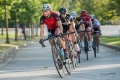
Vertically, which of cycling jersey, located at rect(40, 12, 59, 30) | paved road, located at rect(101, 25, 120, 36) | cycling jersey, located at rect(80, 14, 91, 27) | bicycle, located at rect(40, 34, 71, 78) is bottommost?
paved road, located at rect(101, 25, 120, 36)

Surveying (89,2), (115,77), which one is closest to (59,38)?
(115,77)

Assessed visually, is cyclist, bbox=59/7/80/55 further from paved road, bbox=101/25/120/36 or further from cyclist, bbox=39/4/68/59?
paved road, bbox=101/25/120/36

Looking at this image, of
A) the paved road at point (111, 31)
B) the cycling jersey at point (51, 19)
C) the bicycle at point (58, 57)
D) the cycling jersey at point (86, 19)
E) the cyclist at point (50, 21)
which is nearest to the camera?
the cyclist at point (50, 21)

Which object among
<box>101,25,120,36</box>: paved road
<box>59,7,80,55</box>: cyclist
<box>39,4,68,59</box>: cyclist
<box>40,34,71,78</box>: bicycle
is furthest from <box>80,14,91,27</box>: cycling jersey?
<box>101,25,120,36</box>: paved road

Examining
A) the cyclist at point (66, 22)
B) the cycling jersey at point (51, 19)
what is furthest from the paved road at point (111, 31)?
the cycling jersey at point (51, 19)

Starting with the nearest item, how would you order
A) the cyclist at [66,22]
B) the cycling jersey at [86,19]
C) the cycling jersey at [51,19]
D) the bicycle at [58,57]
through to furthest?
1. the cycling jersey at [51,19]
2. the bicycle at [58,57]
3. the cyclist at [66,22]
4. the cycling jersey at [86,19]

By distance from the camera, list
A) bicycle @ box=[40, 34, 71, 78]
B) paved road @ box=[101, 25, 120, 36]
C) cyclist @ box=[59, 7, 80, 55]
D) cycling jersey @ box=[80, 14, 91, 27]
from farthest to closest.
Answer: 1. paved road @ box=[101, 25, 120, 36]
2. cycling jersey @ box=[80, 14, 91, 27]
3. cyclist @ box=[59, 7, 80, 55]
4. bicycle @ box=[40, 34, 71, 78]

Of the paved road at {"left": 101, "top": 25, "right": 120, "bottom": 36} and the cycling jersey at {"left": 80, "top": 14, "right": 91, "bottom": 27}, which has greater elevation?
the cycling jersey at {"left": 80, "top": 14, "right": 91, "bottom": 27}

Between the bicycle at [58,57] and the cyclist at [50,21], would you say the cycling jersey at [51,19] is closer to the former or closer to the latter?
the cyclist at [50,21]

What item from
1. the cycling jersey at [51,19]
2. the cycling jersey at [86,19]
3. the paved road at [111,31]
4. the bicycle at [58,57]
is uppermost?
the cycling jersey at [51,19]

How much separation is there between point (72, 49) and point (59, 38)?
7.31 ft

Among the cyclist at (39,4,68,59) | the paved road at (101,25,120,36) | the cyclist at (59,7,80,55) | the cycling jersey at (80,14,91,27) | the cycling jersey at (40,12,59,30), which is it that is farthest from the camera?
the paved road at (101,25,120,36)

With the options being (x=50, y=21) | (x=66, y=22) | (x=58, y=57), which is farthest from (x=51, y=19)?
(x=66, y=22)

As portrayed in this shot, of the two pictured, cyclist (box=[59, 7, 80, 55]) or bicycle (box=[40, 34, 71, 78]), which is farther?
cyclist (box=[59, 7, 80, 55])
